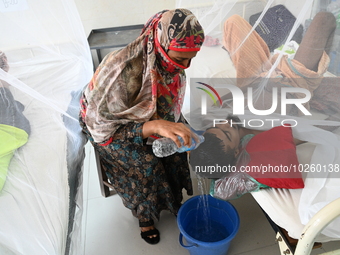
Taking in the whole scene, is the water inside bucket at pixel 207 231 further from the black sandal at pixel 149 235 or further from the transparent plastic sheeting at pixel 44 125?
the transparent plastic sheeting at pixel 44 125

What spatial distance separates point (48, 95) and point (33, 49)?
33cm

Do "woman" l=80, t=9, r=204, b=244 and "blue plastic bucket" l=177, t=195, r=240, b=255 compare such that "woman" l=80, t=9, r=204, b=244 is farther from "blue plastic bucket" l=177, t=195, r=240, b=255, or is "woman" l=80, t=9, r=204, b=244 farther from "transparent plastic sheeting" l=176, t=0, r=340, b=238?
"transparent plastic sheeting" l=176, t=0, r=340, b=238

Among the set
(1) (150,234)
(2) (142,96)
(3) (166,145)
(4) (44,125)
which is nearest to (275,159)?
(3) (166,145)

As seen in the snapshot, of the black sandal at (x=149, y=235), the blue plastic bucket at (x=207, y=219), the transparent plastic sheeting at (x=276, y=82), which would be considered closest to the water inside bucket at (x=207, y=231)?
the blue plastic bucket at (x=207, y=219)

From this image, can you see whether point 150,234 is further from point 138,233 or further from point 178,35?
point 178,35

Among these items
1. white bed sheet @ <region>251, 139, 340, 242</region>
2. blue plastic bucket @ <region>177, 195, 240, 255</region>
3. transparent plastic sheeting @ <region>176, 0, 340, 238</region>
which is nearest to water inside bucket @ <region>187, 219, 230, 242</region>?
blue plastic bucket @ <region>177, 195, 240, 255</region>

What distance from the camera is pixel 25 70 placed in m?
1.45

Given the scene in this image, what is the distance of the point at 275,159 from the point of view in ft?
3.82

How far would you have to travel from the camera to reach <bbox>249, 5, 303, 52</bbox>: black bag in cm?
128

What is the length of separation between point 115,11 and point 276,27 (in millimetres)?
1986

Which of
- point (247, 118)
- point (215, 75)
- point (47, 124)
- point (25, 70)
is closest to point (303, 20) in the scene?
point (247, 118)

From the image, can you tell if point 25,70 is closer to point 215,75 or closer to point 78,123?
point 78,123

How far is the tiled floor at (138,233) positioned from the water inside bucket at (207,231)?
0.09 meters

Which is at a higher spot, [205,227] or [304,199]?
[304,199]
